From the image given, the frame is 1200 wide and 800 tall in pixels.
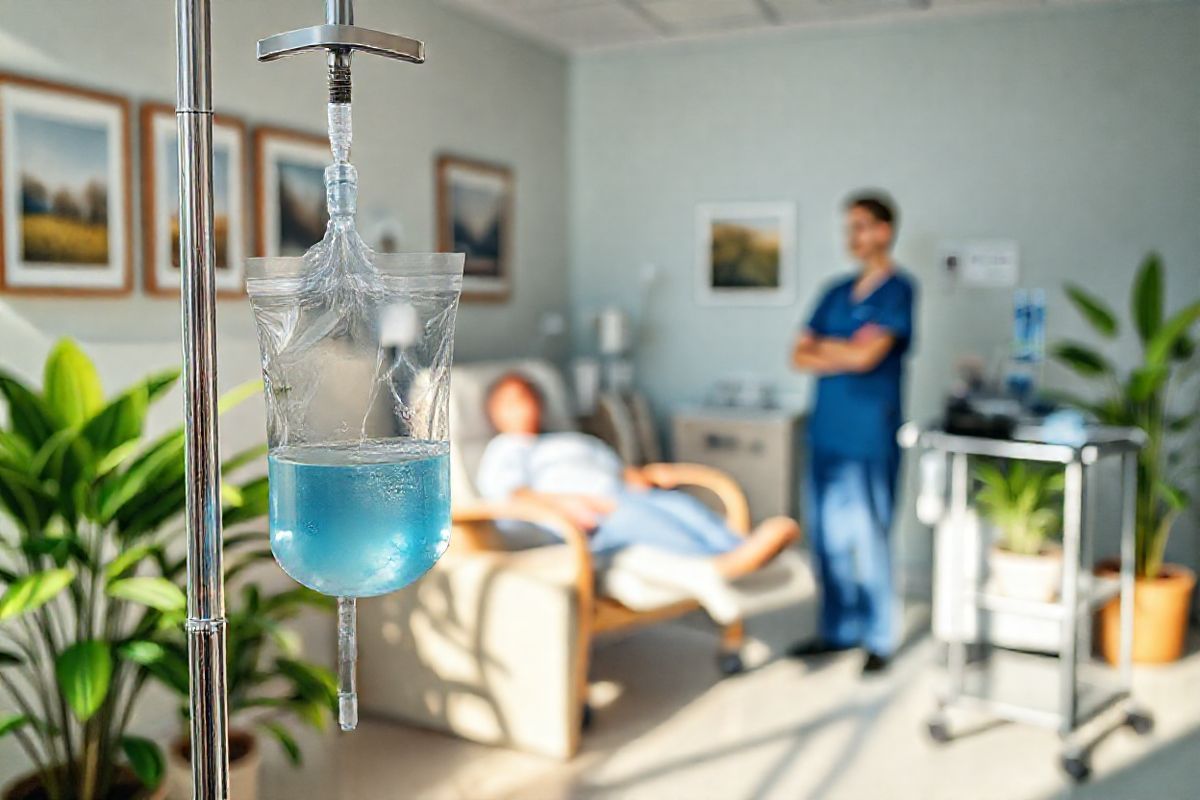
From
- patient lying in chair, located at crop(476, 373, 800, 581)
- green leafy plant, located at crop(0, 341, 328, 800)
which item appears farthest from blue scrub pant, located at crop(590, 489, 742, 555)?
green leafy plant, located at crop(0, 341, 328, 800)

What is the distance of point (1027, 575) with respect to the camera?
10.5ft

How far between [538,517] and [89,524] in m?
1.23

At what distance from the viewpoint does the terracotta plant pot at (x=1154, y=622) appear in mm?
3562

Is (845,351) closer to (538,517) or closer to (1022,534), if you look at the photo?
(1022,534)

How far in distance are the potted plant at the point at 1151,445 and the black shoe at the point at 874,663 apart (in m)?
0.82

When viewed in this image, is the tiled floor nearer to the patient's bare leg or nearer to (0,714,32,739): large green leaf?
the patient's bare leg

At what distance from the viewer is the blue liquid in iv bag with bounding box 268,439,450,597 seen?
77 centimetres

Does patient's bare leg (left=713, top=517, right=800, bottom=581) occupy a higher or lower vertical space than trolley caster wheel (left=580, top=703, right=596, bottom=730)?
higher

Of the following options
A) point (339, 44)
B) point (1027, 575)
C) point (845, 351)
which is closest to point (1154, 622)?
point (1027, 575)

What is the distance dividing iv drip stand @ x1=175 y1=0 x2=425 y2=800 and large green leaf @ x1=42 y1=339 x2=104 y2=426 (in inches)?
53.7

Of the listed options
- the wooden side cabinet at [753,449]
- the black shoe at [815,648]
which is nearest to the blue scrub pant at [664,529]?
the black shoe at [815,648]

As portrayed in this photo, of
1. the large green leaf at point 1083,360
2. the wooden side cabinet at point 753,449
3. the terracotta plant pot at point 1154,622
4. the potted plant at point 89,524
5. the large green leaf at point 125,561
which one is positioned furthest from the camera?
the wooden side cabinet at point 753,449

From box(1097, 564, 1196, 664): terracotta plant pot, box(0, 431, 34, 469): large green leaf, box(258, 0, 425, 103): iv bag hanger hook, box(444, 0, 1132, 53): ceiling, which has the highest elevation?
box(444, 0, 1132, 53): ceiling

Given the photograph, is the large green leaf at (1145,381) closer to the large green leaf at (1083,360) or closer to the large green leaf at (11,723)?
the large green leaf at (1083,360)
